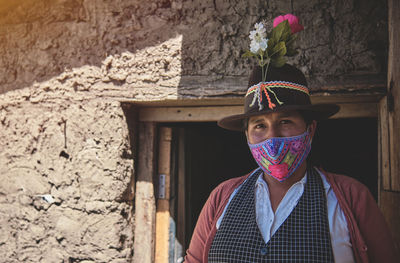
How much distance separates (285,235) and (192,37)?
1.53 meters

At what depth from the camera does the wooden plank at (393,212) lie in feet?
5.91

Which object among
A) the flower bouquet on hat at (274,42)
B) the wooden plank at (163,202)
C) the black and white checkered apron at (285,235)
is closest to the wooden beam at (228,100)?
the wooden plank at (163,202)

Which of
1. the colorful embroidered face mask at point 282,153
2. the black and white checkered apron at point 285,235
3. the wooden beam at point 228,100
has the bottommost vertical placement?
the black and white checkered apron at point 285,235

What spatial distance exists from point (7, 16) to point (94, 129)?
121 centimetres

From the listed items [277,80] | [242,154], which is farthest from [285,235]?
[242,154]

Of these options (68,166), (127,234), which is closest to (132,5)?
(68,166)

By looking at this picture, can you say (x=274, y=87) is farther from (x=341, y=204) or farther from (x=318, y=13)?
(x=318, y=13)

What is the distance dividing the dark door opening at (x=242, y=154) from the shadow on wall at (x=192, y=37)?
3.27 ft

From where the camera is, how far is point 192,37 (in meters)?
2.41

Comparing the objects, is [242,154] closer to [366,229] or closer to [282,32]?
[282,32]

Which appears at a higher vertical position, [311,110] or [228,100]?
[228,100]

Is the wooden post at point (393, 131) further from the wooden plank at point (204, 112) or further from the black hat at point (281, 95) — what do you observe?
the black hat at point (281, 95)

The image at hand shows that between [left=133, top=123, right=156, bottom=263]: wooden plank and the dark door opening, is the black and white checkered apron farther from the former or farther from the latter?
the dark door opening

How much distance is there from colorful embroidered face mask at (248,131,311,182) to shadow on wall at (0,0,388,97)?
0.72 meters
